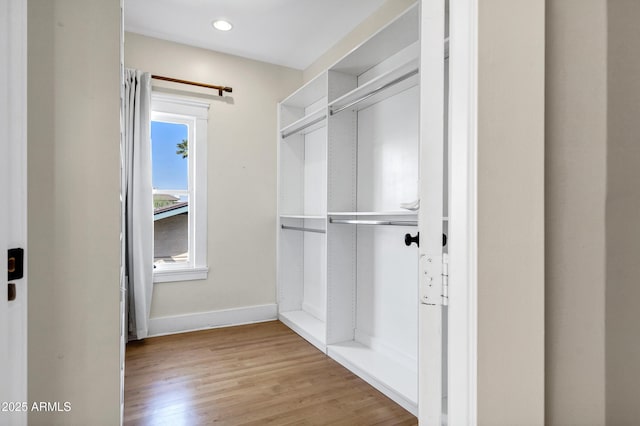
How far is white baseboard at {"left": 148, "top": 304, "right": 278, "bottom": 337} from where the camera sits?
318 cm

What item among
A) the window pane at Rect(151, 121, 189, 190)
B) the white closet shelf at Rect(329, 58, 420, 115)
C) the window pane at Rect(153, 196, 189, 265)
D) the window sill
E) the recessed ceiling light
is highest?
the recessed ceiling light

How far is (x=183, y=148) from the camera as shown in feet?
→ 11.2

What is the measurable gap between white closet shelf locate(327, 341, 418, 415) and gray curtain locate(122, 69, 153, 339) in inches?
66.0

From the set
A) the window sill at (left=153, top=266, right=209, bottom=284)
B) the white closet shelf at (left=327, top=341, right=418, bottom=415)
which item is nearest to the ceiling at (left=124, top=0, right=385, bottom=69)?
the window sill at (left=153, top=266, right=209, bottom=284)

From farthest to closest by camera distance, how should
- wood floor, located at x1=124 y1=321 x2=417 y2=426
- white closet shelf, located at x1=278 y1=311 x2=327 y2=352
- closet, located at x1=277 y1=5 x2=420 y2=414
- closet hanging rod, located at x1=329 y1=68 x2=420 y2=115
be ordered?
1. white closet shelf, located at x1=278 y1=311 x2=327 y2=352
2. closet, located at x1=277 y1=5 x2=420 y2=414
3. closet hanging rod, located at x1=329 y1=68 x2=420 y2=115
4. wood floor, located at x1=124 y1=321 x2=417 y2=426

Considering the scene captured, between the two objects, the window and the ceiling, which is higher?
the ceiling

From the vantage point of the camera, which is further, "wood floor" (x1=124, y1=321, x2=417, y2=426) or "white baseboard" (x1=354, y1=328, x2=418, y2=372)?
"white baseboard" (x1=354, y1=328, x2=418, y2=372)

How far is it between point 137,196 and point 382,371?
239 cm

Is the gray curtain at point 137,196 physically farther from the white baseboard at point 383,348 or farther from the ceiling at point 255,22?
the white baseboard at point 383,348

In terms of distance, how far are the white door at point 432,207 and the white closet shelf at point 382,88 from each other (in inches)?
51.9

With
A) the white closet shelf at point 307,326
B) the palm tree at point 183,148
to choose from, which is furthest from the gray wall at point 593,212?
the palm tree at point 183,148
